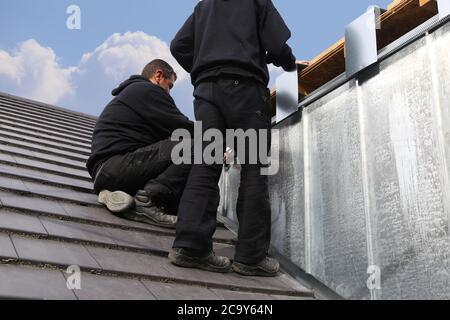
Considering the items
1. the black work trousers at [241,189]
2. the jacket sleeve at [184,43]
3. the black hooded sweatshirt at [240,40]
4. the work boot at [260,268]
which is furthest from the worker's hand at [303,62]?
the work boot at [260,268]

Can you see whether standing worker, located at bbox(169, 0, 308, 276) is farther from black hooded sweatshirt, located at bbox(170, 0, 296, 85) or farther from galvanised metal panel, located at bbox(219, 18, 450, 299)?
galvanised metal panel, located at bbox(219, 18, 450, 299)

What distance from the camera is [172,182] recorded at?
2.88 m

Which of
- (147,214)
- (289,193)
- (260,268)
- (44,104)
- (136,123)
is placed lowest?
(260,268)

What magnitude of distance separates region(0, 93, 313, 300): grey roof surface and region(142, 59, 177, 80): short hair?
0.94m

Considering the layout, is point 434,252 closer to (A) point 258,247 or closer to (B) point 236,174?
(A) point 258,247

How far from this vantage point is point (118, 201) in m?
2.85

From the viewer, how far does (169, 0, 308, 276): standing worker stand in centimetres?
232

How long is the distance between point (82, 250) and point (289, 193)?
1.30m

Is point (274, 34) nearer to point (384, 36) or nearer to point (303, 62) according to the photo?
point (303, 62)

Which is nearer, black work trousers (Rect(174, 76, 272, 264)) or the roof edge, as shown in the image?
black work trousers (Rect(174, 76, 272, 264))

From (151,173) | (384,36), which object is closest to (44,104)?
(151,173)

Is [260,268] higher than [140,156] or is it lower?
lower

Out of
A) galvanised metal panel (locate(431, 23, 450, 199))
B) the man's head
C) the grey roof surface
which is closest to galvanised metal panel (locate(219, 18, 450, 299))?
galvanised metal panel (locate(431, 23, 450, 199))
